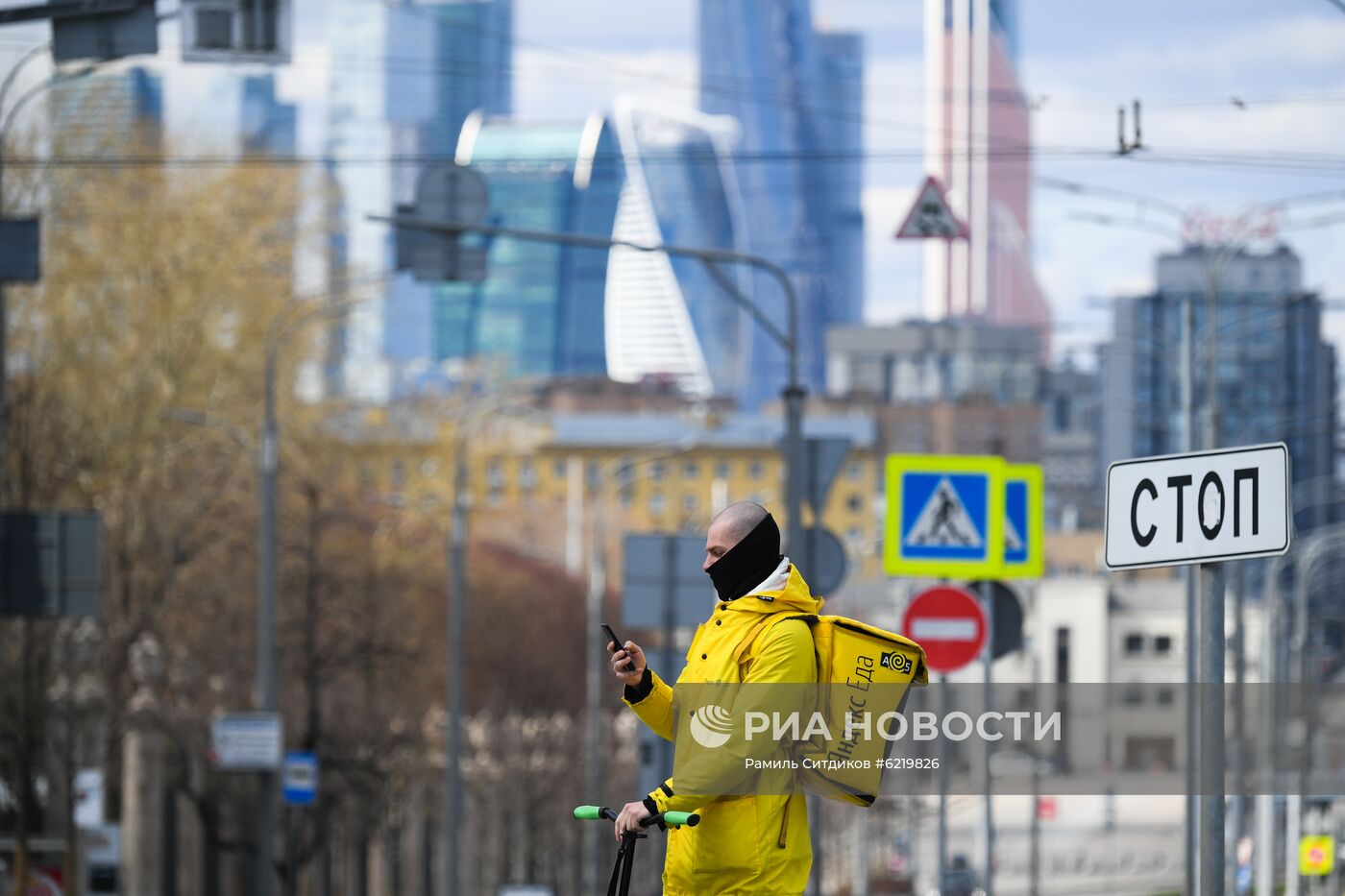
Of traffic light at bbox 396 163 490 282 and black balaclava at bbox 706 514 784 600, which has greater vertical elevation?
traffic light at bbox 396 163 490 282

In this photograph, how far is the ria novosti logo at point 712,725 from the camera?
6941 millimetres

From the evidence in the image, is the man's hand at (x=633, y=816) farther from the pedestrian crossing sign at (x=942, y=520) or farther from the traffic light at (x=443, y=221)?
the traffic light at (x=443, y=221)

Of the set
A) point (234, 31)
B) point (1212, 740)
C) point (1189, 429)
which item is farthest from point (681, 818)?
point (1189, 429)

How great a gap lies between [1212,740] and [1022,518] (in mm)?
8621

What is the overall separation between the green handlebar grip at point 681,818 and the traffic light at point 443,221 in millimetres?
15681

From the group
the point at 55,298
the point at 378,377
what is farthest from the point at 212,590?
the point at 378,377

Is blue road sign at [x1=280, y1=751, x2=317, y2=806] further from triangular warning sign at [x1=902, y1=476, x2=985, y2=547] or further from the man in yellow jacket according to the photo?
the man in yellow jacket

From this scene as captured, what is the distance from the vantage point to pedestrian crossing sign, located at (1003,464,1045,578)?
16531mm

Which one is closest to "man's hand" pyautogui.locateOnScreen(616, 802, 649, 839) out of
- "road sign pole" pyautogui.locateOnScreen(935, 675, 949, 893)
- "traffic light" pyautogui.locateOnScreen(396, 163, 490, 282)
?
"road sign pole" pyautogui.locateOnScreen(935, 675, 949, 893)

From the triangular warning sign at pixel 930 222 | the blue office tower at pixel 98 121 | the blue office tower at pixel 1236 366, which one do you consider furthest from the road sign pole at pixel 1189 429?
the blue office tower at pixel 98 121

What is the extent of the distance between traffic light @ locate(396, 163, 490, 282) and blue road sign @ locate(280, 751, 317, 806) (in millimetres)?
13064

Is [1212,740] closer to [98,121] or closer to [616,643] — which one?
[616,643]

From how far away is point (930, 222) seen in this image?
24125 mm

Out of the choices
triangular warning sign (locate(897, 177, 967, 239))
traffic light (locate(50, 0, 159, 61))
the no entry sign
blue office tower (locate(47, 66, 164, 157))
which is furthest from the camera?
blue office tower (locate(47, 66, 164, 157))
